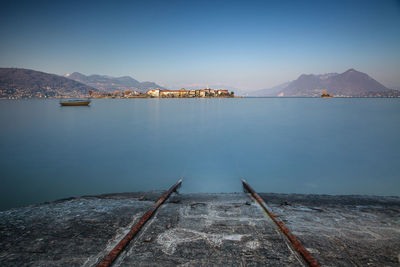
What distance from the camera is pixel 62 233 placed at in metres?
3.43

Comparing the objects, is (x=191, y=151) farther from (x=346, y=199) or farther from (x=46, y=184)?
(x=346, y=199)

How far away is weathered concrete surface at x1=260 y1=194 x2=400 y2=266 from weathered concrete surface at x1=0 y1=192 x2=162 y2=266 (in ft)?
10.2

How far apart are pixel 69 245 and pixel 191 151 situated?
10.8 meters

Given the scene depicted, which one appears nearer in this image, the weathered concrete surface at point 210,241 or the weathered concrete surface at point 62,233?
the weathered concrete surface at point 210,241

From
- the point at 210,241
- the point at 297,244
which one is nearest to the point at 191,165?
the point at 210,241

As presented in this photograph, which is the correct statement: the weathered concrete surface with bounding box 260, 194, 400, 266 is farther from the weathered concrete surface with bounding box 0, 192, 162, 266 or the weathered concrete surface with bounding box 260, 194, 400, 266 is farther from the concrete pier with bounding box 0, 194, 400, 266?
the weathered concrete surface with bounding box 0, 192, 162, 266

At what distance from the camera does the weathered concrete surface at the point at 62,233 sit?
9.14ft

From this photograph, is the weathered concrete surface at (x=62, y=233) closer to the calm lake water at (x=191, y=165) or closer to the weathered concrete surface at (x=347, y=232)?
the weathered concrete surface at (x=347, y=232)

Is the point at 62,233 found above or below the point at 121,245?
below

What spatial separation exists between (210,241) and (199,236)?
9.1 inches

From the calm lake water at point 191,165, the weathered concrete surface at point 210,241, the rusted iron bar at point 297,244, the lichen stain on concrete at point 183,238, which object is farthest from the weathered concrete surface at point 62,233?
the calm lake water at point 191,165

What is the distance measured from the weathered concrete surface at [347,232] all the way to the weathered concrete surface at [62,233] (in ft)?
10.2

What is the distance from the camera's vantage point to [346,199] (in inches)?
247

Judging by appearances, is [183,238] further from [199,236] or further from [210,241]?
[210,241]
